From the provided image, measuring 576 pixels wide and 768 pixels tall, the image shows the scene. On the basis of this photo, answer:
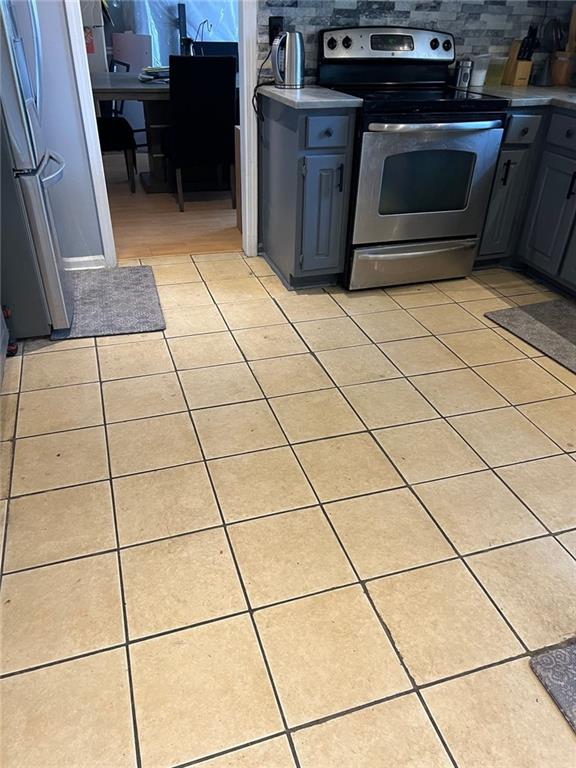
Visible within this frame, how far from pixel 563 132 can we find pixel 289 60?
1.35 meters

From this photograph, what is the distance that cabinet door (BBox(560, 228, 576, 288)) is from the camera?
2.74 m

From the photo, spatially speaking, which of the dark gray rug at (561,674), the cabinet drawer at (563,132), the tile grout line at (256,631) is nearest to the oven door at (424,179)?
the cabinet drawer at (563,132)

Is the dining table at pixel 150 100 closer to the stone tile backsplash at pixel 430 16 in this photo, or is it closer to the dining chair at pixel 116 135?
the dining chair at pixel 116 135

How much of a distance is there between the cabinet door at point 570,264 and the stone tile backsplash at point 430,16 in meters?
1.23

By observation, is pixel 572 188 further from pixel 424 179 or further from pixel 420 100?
pixel 420 100

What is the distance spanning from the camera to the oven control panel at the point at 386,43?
9.00ft

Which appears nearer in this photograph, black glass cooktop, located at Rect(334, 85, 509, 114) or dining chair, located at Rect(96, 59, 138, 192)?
black glass cooktop, located at Rect(334, 85, 509, 114)

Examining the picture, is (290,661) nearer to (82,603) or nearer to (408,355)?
(82,603)

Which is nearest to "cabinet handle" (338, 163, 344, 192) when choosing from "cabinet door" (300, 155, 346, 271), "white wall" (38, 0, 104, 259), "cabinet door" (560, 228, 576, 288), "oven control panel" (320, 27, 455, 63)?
"cabinet door" (300, 155, 346, 271)

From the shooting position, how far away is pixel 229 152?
412 centimetres

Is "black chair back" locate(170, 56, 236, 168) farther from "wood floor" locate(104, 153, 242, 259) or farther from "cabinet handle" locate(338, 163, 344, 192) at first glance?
"cabinet handle" locate(338, 163, 344, 192)

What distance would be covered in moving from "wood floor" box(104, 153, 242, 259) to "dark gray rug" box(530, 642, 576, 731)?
2.77 m

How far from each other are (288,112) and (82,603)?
216cm

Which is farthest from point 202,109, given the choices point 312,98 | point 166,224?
point 312,98
